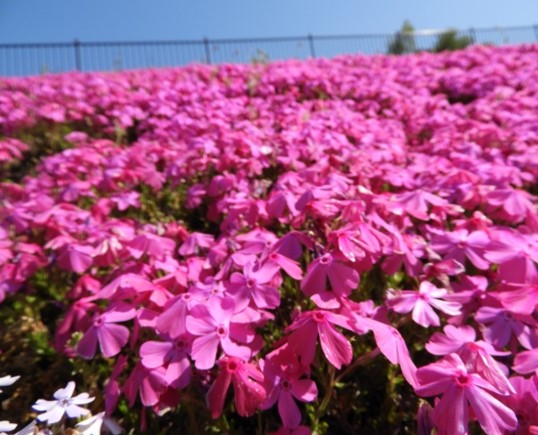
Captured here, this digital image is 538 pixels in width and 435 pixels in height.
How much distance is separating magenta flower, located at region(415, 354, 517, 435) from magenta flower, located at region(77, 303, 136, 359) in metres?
0.85

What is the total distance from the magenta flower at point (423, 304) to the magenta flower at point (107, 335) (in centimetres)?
81

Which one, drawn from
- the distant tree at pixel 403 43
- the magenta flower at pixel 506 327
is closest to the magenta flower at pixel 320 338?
the magenta flower at pixel 506 327

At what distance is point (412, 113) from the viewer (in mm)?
4387

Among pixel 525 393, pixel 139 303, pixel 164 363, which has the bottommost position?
pixel 525 393

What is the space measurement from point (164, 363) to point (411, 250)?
975 mm

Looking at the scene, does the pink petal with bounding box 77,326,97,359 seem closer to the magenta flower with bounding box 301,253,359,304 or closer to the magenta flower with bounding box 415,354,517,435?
the magenta flower with bounding box 301,253,359,304

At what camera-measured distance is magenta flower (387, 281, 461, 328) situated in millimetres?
1196

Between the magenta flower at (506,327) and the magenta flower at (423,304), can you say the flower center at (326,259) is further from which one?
the magenta flower at (506,327)

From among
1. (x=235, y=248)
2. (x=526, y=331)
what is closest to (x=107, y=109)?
(x=235, y=248)

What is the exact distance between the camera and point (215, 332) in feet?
3.57

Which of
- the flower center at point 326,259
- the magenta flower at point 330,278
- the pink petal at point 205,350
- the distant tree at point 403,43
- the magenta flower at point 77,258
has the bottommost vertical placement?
the pink petal at point 205,350

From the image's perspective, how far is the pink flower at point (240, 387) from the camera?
999 millimetres

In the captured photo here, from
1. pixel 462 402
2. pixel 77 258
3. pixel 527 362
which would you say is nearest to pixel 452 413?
pixel 462 402

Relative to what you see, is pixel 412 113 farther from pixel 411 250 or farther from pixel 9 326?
pixel 9 326
